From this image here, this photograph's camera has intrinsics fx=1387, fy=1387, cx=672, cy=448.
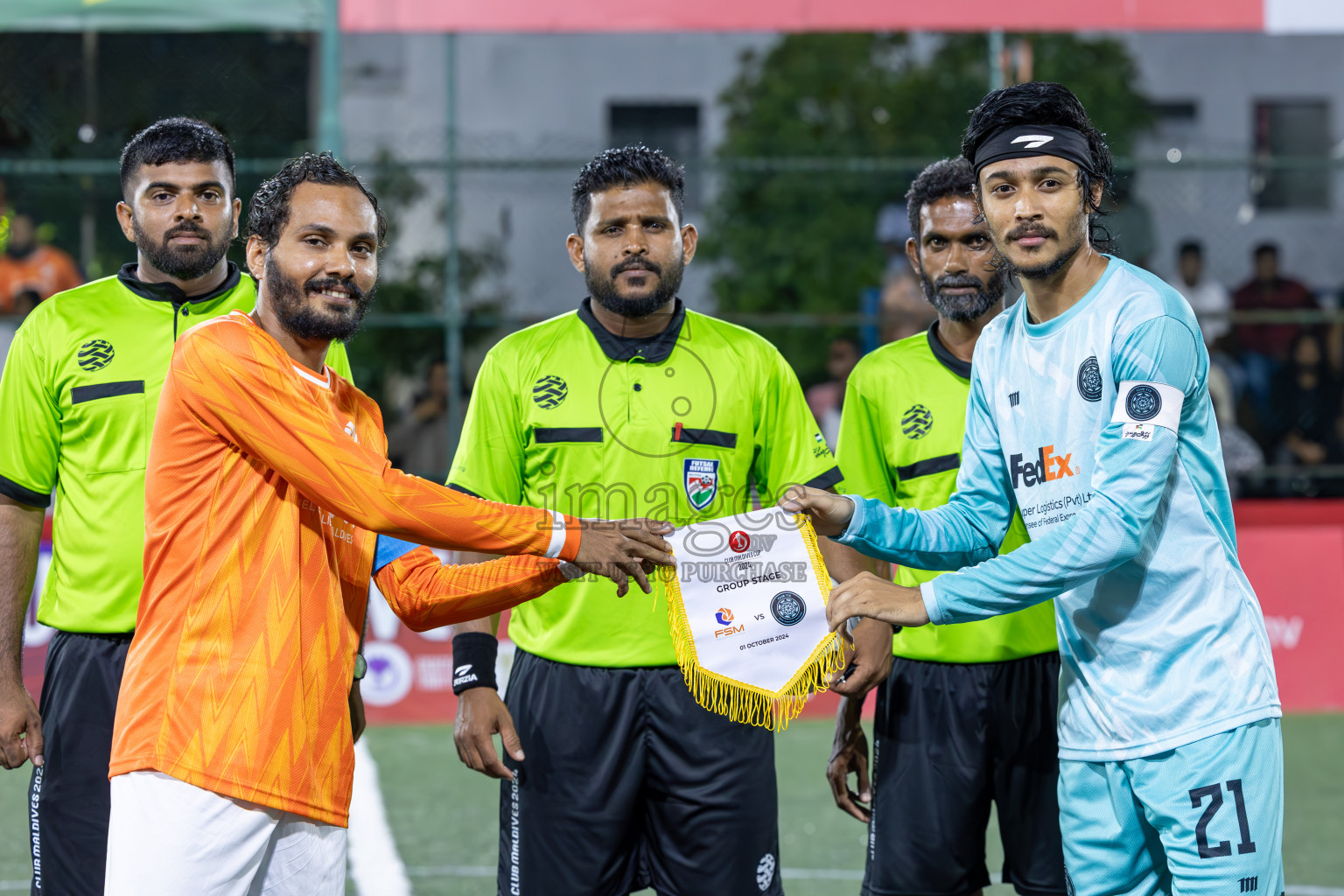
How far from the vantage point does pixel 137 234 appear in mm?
4062

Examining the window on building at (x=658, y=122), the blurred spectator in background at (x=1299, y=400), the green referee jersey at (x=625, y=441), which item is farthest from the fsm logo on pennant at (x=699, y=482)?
the window on building at (x=658, y=122)

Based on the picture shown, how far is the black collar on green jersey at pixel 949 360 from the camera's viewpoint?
13.8 feet

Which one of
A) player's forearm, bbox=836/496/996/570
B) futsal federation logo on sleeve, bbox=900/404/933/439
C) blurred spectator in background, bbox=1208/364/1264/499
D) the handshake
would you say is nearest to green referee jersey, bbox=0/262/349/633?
the handshake

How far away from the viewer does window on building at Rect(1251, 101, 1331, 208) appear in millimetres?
17359

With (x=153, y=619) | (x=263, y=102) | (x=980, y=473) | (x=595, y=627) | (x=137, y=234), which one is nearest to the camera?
(x=153, y=619)

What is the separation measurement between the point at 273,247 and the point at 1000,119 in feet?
5.51

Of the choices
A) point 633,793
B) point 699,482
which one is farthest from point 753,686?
point 699,482

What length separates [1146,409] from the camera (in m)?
2.88

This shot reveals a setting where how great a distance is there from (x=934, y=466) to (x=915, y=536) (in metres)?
0.77

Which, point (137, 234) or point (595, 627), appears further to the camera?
point (137, 234)

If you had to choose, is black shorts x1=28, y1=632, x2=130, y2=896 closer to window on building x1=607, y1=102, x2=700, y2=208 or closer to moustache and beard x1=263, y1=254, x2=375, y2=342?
moustache and beard x1=263, y1=254, x2=375, y2=342

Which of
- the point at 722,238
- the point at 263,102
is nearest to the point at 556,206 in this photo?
the point at 722,238

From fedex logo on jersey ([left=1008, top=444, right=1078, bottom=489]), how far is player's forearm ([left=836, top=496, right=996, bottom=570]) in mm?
213

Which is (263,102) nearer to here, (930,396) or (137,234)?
(137,234)
